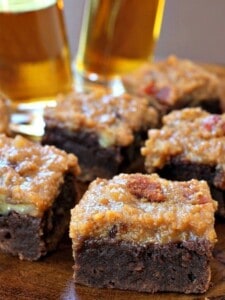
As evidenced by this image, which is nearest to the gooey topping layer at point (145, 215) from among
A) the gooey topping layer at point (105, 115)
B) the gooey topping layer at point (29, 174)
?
the gooey topping layer at point (29, 174)

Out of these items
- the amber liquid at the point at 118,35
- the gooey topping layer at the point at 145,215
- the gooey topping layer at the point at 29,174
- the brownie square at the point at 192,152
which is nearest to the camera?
the gooey topping layer at the point at 145,215

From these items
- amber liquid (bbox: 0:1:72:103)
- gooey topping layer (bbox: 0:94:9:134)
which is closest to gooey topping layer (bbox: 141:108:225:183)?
gooey topping layer (bbox: 0:94:9:134)

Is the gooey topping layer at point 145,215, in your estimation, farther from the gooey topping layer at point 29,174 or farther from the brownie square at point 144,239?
the gooey topping layer at point 29,174

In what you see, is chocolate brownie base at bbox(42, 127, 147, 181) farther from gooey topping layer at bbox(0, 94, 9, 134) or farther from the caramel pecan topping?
the caramel pecan topping

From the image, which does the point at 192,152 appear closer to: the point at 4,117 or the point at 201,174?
the point at 201,174

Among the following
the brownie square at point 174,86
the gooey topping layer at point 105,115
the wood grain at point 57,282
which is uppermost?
the gooey topping layer at point 105,115
